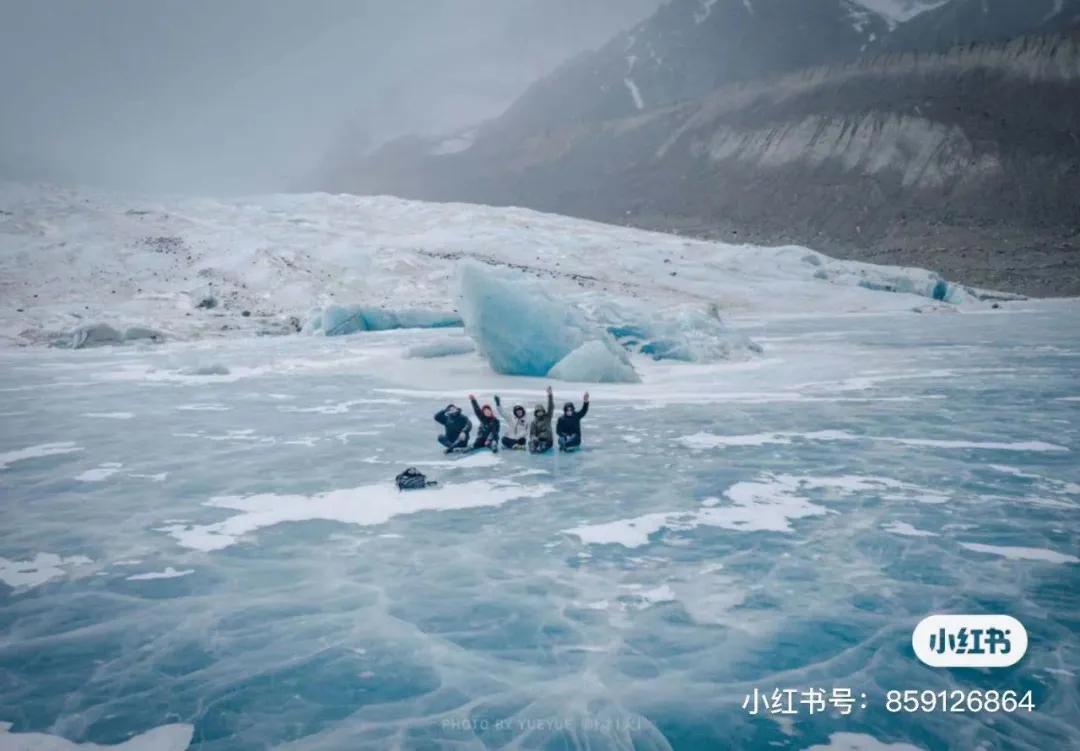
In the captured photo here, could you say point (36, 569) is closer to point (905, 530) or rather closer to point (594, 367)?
point (905, 530)

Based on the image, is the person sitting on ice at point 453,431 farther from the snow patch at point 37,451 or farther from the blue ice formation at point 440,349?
the blue ice formation at point 440,349

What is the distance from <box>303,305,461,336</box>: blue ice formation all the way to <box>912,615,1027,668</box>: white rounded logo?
83.8 ft

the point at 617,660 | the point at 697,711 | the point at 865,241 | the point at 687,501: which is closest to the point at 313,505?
the point at 687,501

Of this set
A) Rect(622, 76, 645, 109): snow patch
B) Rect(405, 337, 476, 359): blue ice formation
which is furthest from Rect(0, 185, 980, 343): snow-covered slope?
Rect(622, 76, 645, 109): snow patch

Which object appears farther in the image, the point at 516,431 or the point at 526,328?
the point at 526,328

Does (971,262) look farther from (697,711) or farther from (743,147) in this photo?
(697,711)

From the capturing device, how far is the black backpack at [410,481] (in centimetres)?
743

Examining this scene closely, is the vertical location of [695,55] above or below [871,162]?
above

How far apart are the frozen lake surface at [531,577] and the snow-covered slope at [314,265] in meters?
18.1

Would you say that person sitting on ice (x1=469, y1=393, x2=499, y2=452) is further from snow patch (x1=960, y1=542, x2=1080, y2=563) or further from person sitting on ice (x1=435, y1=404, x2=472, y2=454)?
snow patch (x1=960, y1=542, x2=1080, y2=563)

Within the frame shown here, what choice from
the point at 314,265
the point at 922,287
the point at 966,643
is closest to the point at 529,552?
the point at 966,643

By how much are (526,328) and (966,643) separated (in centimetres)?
1188

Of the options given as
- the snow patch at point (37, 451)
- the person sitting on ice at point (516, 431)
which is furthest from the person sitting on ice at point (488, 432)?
the snow patch at point (37, 451)

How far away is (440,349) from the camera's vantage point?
19.9m
